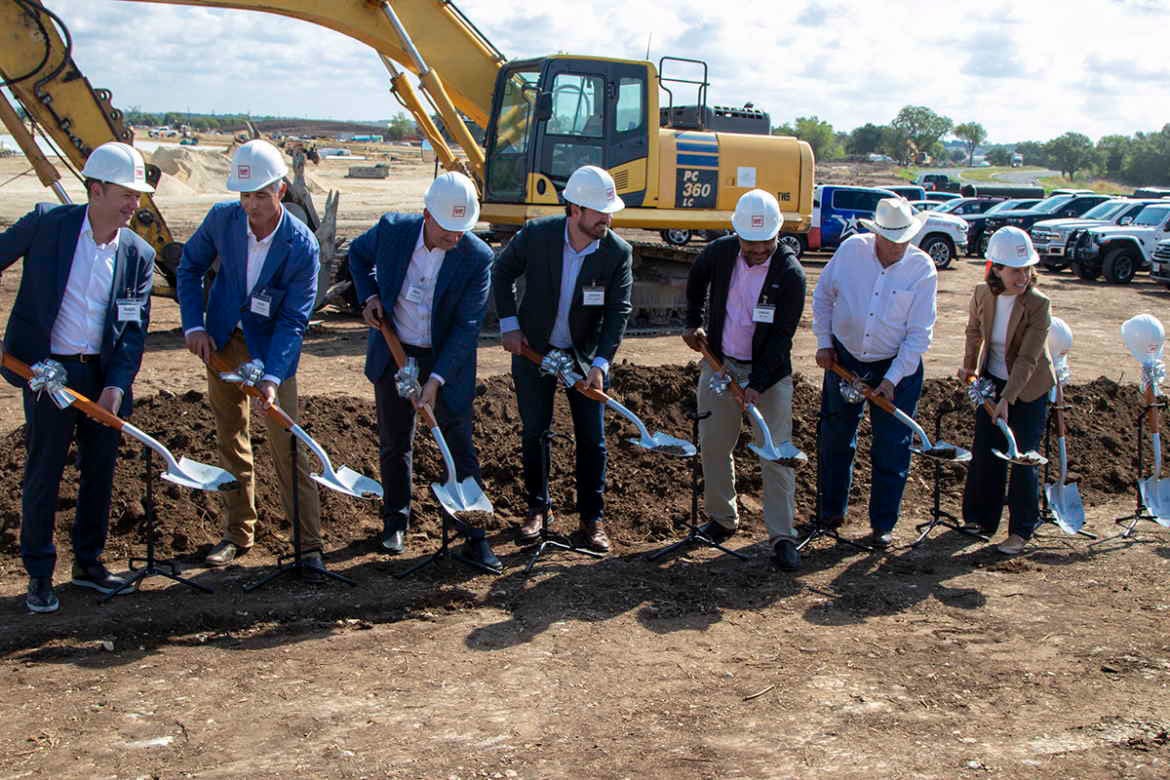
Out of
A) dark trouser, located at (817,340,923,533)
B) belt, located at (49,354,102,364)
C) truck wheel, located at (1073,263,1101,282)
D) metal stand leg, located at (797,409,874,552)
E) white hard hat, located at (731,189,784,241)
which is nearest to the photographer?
belt, located at (49,354,102,364)

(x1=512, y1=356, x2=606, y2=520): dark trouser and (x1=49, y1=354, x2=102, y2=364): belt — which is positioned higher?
(x1=49, y1=354, x2=102, y2=364): belt

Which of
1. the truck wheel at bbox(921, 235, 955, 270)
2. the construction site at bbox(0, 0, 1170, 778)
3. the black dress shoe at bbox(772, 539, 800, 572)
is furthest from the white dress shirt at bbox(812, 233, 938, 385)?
the truck wheel at bbox(921, 235, 955, 270)

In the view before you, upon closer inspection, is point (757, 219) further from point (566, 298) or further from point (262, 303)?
point (262, 303)

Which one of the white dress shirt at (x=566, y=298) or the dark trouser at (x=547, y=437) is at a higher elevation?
the white dress shirt at (x=566, y=298)

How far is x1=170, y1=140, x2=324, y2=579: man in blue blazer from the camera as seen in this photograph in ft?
18.5

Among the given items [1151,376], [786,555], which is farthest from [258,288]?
[1151,376]

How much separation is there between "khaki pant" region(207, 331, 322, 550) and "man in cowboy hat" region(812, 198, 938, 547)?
3.03 meters

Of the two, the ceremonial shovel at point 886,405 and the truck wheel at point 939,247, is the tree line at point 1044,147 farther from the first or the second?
the ceremonial shovel at point 886,405

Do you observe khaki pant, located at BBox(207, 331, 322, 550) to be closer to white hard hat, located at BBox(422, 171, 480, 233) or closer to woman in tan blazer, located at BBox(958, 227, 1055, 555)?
white hard hat, located at BBox(422, 171, 480, 233)

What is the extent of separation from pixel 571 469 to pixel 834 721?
3.57 metres

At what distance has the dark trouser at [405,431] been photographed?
6207 millimetres

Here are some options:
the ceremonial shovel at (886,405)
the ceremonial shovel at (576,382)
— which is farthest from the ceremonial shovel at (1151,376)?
the ceremonial shovel at (576,382)

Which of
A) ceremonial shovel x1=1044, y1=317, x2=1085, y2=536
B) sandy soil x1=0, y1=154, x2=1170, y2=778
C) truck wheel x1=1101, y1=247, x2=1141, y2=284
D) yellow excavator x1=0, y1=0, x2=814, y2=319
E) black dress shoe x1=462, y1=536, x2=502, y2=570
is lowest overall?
sandy soil x1=0, y1=154, x2=1170, y2=778

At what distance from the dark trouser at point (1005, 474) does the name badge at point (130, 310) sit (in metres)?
4.92
